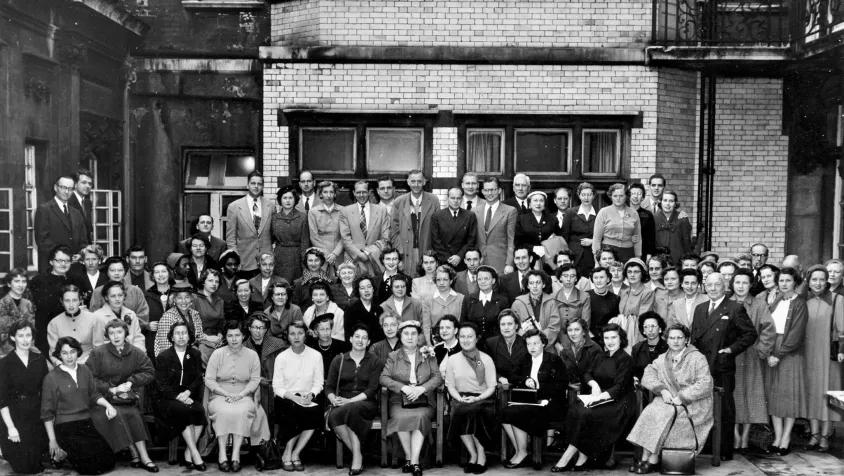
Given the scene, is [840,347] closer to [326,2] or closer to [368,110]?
[368,110]

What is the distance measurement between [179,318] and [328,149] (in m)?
4.43

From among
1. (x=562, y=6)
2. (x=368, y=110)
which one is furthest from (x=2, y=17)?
(x=562, y=6)

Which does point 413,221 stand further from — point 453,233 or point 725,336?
point 725,336

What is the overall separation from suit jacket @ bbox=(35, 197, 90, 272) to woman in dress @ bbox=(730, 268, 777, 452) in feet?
22.4

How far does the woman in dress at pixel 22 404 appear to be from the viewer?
8.49 m

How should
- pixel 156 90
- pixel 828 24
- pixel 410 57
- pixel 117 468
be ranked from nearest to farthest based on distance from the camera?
pixel 117 468 → pixel 828 24 → pixel 410 57 → pixel 156 90

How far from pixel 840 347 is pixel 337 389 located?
4.79m

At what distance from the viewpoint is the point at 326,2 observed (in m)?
13.1

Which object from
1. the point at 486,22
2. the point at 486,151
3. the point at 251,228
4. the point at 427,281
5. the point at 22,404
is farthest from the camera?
the point at 486,151

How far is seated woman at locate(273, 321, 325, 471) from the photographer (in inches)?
348

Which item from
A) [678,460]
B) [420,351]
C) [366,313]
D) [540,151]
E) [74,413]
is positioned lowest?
[678,460]

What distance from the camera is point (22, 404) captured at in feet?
28.3

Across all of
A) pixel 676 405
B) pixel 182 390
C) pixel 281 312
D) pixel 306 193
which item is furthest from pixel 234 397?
pixel 676 405

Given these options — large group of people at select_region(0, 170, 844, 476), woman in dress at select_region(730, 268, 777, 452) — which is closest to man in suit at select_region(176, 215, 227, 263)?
large group of people at select_region(0, 170, 844, 476)
